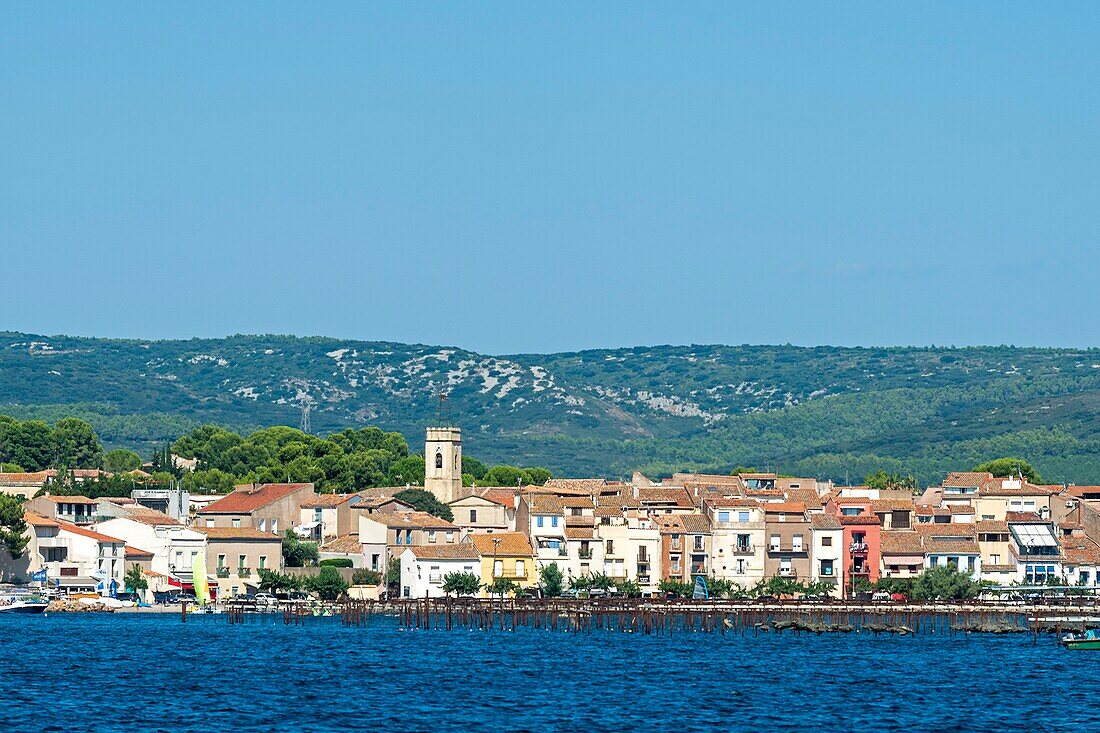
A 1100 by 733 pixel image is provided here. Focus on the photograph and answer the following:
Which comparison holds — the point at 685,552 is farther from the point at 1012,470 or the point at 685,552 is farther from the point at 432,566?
the point at 1012,470

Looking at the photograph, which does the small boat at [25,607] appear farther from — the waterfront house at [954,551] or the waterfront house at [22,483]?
the waterfront house at [954,551]

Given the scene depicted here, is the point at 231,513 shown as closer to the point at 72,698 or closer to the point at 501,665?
the point at 501,665

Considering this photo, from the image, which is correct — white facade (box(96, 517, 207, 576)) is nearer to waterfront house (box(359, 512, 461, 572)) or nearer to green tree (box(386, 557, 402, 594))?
waterfront house (box(359, 512, 461, 572))

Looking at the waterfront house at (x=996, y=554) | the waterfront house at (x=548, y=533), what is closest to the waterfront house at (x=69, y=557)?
the waterfront house at (x=548, y=533)

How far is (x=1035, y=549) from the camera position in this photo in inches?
5039

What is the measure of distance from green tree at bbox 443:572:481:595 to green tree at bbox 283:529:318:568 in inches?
334

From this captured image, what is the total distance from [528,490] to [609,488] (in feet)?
28.7

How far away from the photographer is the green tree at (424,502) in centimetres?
13062

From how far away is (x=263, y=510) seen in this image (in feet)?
422

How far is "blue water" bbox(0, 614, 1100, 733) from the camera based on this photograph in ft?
212

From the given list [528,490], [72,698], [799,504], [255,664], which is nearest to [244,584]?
[528,490]

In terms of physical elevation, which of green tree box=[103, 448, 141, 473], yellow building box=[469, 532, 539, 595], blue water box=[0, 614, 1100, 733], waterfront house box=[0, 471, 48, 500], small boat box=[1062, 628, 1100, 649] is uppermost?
green tree box=[103, 448, 141, 473]

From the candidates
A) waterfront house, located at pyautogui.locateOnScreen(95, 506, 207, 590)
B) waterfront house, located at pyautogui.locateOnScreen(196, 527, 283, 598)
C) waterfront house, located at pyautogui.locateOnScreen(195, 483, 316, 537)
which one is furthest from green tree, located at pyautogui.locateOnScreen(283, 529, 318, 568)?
waterfront house, located at pyautogui.locateOnScreen(95, 506, 207, 590)

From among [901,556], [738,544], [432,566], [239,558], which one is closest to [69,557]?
[239,558]
